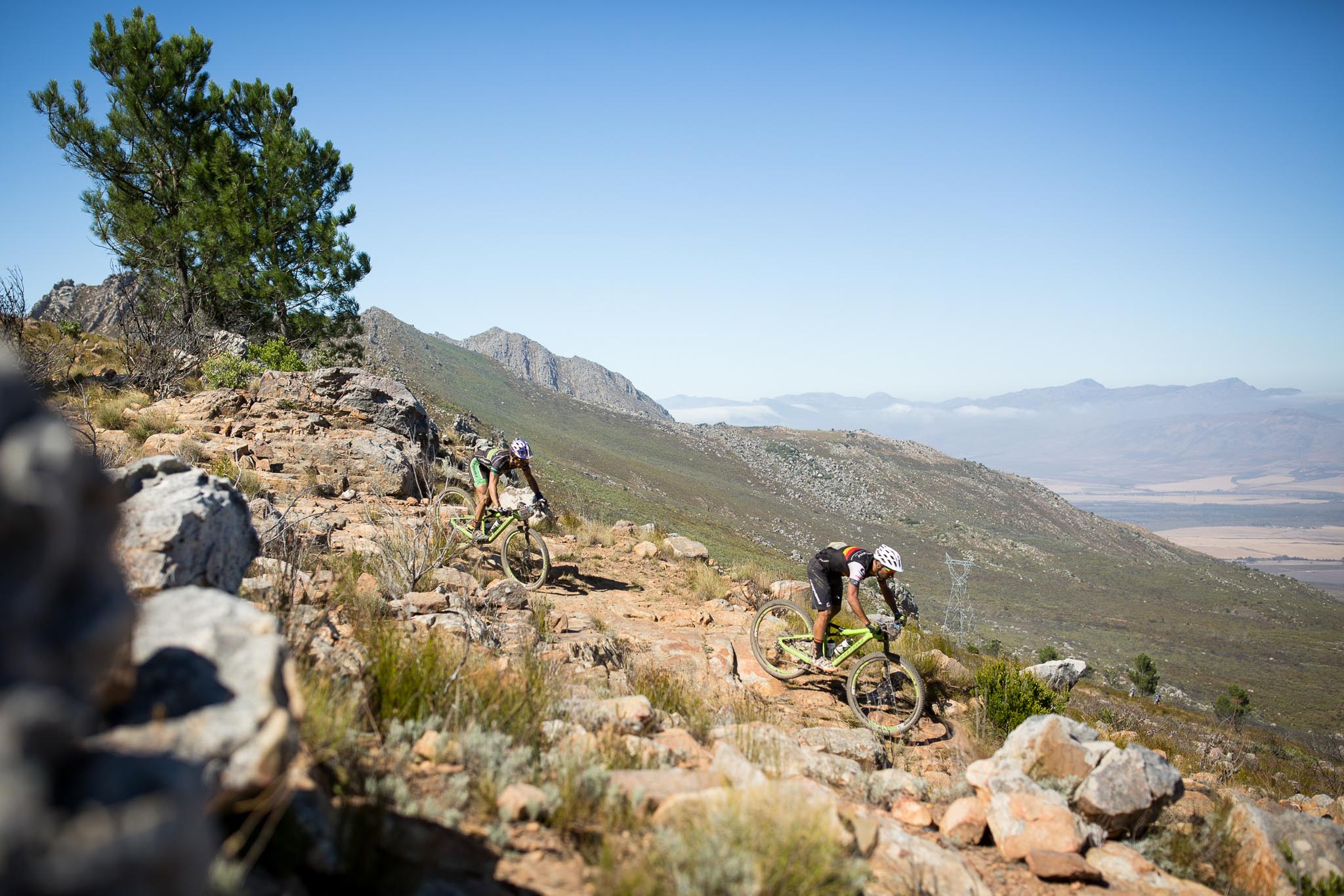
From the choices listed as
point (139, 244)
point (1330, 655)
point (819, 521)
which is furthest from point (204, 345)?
point (1330, 655)

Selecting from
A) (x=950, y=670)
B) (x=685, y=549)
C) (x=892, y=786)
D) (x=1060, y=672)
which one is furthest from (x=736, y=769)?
(x=1060, y=672)

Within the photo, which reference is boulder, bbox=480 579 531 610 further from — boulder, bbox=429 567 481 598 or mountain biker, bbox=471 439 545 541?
mountain biker, bbox=471 439 545 541

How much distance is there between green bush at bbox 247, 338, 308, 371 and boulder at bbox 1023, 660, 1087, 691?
65.3ft

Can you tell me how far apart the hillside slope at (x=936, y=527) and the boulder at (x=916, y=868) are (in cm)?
1977

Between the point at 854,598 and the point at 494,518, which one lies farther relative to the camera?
the point at 494,518

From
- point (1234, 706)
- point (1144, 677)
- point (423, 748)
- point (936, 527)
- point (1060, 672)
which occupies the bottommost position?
point (1234, 706)

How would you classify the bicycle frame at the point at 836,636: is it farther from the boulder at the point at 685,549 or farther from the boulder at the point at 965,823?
the boulder at the point at 685,549

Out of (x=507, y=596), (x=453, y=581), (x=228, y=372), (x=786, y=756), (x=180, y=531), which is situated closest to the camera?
(x=180, y=531)

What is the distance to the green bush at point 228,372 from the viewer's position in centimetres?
1625

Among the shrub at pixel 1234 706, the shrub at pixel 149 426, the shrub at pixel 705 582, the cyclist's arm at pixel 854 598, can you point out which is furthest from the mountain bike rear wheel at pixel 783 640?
the shrub at pixel 1234 706

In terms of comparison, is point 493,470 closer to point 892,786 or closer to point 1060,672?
point 892,786

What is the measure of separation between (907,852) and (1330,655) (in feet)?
328

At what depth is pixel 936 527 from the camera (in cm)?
11188

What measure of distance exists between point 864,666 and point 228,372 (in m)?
16.3
